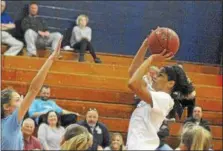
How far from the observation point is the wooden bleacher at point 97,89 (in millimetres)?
8898

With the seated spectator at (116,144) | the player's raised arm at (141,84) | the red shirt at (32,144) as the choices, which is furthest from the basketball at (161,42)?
the seated spectator at (116,144)

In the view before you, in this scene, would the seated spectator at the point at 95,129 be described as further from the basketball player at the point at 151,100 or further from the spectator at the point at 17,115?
the spectator at the point at 17,115

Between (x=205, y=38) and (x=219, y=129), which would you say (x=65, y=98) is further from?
(x=205, y=38)

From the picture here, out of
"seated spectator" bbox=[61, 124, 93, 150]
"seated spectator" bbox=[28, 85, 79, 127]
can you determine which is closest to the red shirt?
"seated spectator" bbox=[28, 85, 79, 127]

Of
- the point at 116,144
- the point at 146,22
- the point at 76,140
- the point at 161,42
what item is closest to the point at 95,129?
the point at 116,144

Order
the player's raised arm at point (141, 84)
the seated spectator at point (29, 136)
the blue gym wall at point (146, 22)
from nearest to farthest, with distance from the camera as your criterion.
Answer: the player's raised arm at point (141, 84)
the seated spectator at point (29, 136)
the blue gym wall at point (146, 22)

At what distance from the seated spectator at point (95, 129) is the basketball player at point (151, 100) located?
3765 millimetres

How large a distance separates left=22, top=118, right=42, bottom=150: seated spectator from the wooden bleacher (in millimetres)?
1858

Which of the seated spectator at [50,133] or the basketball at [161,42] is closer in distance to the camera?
the basketball at [161,42]

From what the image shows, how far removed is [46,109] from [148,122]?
14.6ft

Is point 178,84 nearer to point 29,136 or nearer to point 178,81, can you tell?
point 178,81

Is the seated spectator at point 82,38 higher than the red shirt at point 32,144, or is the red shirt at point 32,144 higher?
the seated spectator at point 82,38

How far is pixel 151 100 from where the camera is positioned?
12.0 feet

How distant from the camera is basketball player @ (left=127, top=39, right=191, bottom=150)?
12.0ft
